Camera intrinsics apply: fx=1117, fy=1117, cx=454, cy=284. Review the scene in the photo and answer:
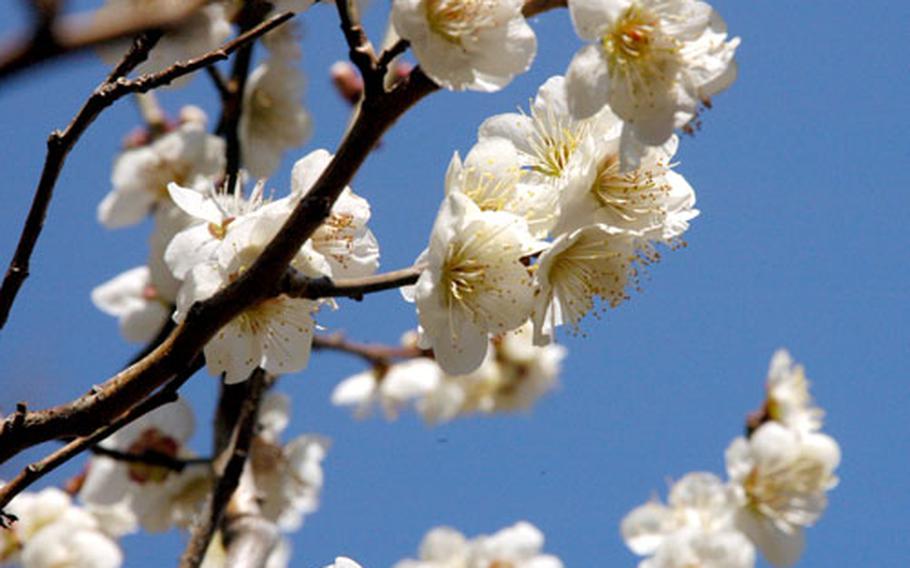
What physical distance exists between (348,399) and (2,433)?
133 inches

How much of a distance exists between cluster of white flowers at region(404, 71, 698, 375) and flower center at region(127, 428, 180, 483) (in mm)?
1807

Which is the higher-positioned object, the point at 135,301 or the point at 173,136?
the point at 173,136

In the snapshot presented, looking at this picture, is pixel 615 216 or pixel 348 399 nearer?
pixel 615 216

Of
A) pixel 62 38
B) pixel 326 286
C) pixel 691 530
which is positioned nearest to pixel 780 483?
pixel 691 530

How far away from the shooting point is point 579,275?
54.9 inches

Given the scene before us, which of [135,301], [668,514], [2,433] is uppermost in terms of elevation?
[135,301]

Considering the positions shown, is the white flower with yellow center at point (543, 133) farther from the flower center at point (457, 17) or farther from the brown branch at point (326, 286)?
the brown branch at point (326, 286)

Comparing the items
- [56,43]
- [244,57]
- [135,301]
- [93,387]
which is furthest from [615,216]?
[135,301]

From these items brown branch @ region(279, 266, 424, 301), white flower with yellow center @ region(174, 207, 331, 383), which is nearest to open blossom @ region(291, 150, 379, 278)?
white flower with yellow center @ region(174, 207, 331, 383)

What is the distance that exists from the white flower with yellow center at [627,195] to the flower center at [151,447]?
1945 mm

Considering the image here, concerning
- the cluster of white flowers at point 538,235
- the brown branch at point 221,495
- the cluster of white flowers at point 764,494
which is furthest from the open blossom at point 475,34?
the cluster of white flowers at point 764,494

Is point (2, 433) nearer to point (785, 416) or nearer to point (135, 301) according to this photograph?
point (135, 301)

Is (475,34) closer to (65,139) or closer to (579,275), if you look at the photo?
(579,275)

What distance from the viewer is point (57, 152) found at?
1.15m
